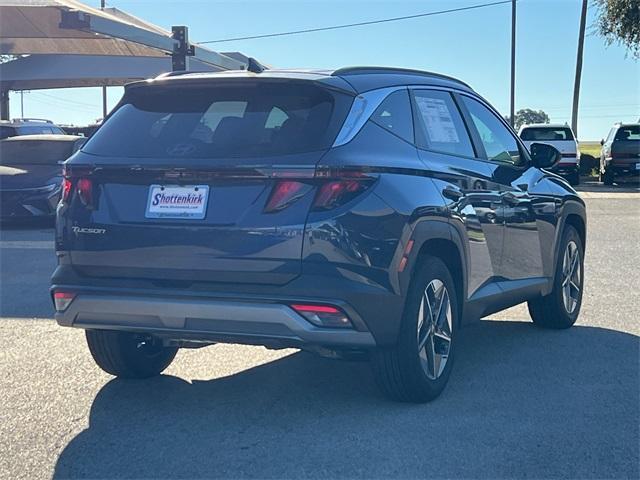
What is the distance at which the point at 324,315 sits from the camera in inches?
179

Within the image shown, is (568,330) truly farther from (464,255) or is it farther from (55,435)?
(55,435)

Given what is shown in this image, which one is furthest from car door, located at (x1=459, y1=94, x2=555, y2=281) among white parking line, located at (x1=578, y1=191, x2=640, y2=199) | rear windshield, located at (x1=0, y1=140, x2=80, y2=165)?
white parking line, located at (x1=578, y1=191, x2=640, y2=199)

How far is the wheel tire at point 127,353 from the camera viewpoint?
5496mm

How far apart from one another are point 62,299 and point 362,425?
167 centimetres

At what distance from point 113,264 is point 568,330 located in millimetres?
3967

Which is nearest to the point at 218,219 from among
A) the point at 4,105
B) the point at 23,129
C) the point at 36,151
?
the point at 36,151

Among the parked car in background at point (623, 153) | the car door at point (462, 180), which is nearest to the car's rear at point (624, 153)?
the parked car in background at point (623, 153)

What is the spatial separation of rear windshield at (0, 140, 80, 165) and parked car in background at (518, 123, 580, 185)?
14.6 meters

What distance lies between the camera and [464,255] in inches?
219

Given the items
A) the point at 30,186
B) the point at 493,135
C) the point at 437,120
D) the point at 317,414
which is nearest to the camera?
the point at 317,414

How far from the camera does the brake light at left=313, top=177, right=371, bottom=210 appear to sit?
14.9 ft

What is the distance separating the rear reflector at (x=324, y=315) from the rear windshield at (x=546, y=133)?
23.7 meters

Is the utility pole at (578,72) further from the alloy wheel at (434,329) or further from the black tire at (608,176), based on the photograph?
the alloy wheel at (434,329)

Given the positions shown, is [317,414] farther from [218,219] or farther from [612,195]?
[612,195]
